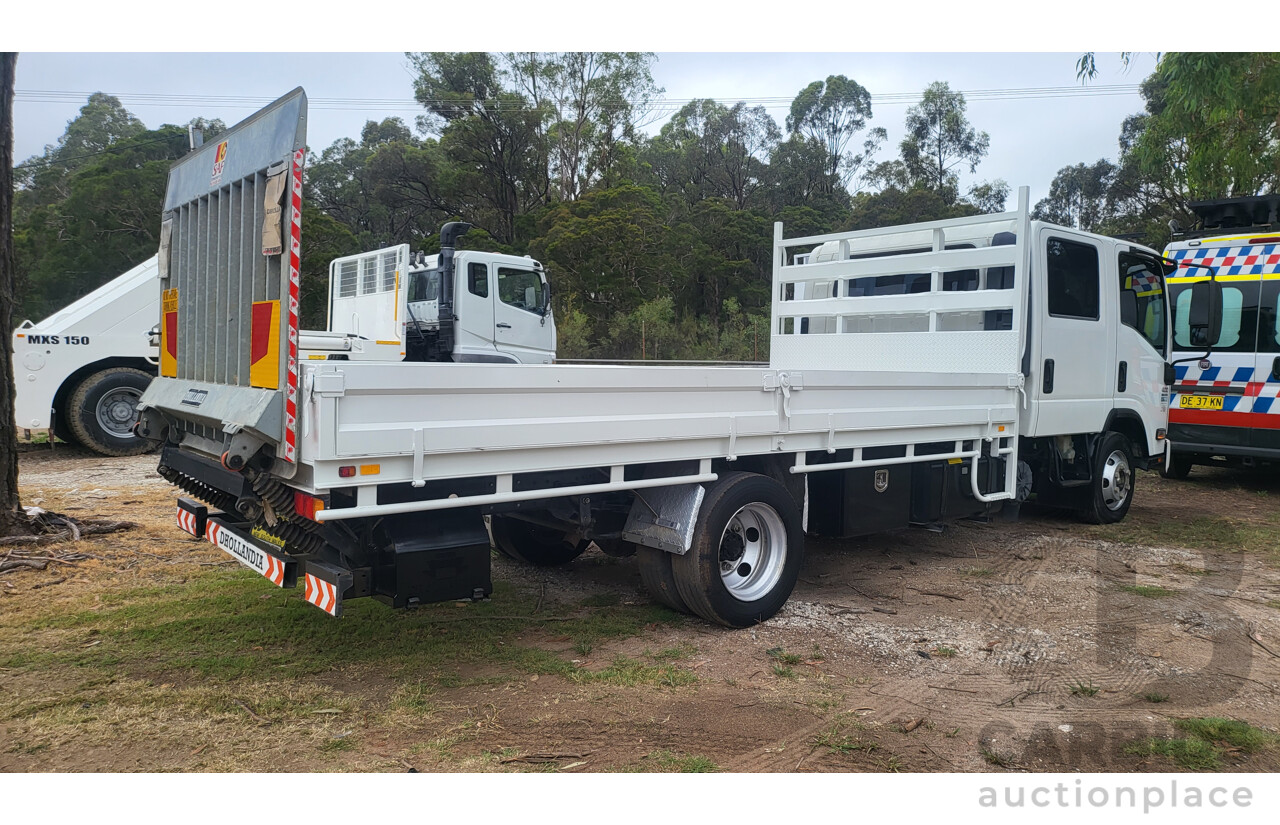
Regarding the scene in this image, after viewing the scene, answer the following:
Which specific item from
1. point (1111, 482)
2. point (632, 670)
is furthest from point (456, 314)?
point (632, 670)

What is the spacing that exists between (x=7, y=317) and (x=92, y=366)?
5726 mm

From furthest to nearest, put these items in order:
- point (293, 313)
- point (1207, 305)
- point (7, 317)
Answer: point (1207, 305) → point (7, 317) → point (293, 313)

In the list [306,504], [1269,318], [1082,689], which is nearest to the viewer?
[306,504]

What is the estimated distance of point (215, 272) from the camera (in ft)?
16.0

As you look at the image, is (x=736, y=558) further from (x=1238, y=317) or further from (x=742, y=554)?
(x=1238, y=317)

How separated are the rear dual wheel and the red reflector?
203cm

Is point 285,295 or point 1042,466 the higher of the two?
point 285,295

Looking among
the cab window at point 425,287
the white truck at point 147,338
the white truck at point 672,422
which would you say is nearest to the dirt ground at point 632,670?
the white truck at point 672,422

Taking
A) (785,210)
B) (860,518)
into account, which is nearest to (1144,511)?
(860,518)

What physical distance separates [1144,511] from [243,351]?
8.97 m

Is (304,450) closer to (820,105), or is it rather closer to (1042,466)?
(1042,466)

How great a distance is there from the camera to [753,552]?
5.40 metres

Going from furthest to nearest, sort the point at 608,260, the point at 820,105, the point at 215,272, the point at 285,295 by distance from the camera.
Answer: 1. the point at 820,105
2. the point at 608,260
3. the point at 215,272
4. the point at 285,295

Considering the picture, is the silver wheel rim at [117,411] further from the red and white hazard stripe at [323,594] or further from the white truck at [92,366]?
the red and white hazard stripe at [323,594]
